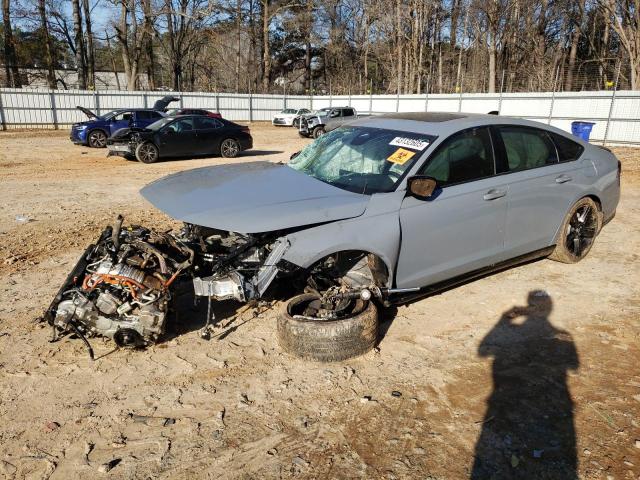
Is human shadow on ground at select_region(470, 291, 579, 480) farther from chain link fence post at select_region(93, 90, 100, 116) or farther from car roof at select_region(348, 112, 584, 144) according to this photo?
chain link fence post at select_region(93, 90, 100, 116)

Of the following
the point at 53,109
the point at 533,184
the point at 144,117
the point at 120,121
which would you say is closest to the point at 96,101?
the point at 53,109

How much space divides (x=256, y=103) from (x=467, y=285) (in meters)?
32.6

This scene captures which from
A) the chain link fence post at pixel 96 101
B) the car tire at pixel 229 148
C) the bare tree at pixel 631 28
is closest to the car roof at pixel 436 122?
the car tire at pixel 229 148

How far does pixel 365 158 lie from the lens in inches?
163

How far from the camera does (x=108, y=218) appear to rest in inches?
289

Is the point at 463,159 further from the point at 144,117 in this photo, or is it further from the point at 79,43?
the point at 79,43

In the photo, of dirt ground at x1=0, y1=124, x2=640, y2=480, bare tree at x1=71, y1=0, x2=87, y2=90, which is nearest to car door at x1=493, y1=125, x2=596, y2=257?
Result: dirt ground at x1=0, y1=124, x2=640, y2=480

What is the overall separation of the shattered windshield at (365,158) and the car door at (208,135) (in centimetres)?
1072

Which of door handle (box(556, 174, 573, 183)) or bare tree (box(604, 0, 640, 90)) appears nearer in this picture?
door handle (box(556, 174, 573, 183))

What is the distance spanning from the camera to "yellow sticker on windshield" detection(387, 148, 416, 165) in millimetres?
3908

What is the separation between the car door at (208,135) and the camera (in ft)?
48.2

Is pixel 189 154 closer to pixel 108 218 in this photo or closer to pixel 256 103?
pixel 108 218

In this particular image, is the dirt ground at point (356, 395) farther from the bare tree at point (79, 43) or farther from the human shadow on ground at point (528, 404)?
the bare tree at point (79, 43)

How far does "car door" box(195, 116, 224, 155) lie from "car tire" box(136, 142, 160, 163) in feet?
4.40
